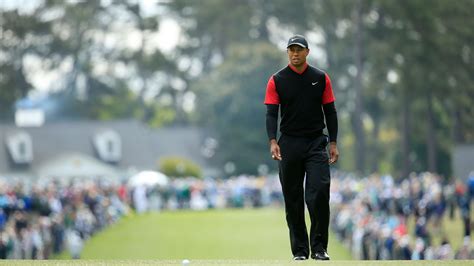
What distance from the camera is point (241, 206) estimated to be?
236 feet

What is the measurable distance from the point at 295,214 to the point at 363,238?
24.3 meters

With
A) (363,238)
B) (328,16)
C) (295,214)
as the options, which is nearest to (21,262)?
(295,214)

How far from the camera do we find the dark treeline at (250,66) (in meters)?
71.9

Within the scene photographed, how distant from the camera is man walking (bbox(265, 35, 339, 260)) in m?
12.6

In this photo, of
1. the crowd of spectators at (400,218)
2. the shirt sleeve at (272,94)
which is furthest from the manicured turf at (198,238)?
the shirt sleeve at (272,94)

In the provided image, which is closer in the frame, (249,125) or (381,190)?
(381,190)

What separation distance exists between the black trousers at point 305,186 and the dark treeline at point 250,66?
55.6 m

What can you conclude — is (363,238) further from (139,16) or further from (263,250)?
(139,16)

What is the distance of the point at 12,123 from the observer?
91.1m

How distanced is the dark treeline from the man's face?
55881mm

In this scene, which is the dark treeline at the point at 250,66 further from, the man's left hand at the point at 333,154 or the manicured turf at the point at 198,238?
the man's left hand at the point at 333,154

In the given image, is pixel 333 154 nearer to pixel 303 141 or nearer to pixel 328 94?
pixel 303 141

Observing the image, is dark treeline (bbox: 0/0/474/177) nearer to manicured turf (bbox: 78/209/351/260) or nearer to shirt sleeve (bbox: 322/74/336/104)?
manicured turf (bbox: 78/209/351/260)

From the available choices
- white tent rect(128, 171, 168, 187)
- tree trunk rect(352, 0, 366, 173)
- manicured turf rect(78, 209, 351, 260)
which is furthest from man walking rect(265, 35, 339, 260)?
tree trunk rect(352, 0, 366, 173)
